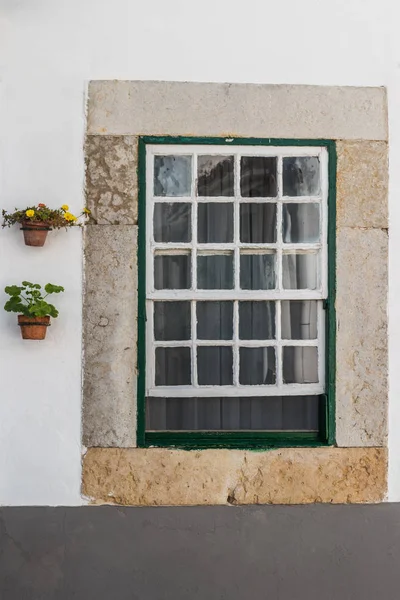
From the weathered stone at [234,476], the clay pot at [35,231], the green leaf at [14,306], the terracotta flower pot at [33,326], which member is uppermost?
the clay pot at [35,231]

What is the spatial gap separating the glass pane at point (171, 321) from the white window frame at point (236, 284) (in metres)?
0.04

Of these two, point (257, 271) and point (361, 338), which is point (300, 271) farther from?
point (361, 338)

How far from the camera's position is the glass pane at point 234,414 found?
16.4 ft

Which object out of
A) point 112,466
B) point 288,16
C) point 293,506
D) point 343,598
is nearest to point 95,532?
point 112,466

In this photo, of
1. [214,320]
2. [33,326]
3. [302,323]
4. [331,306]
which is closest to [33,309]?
[33,326]

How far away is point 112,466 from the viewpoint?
4.86m

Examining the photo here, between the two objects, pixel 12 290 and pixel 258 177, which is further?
pixel 258 177

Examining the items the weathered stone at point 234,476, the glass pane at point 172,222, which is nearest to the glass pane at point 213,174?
the glass pane at point 172,222

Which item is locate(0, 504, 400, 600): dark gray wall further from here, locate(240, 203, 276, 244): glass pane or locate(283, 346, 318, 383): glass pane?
locate(240, 203, 276, 244): glass pane

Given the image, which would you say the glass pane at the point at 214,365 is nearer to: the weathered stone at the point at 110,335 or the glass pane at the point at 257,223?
the weathered stone at the point at 110,335

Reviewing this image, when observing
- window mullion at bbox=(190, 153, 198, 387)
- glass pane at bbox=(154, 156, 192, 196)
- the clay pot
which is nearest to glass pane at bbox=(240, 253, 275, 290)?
window mullion at bbox=(190, 153, 198, 387)

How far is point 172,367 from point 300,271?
0.90m

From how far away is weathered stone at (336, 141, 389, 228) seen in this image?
16.3ft

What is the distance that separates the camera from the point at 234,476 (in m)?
4.90
